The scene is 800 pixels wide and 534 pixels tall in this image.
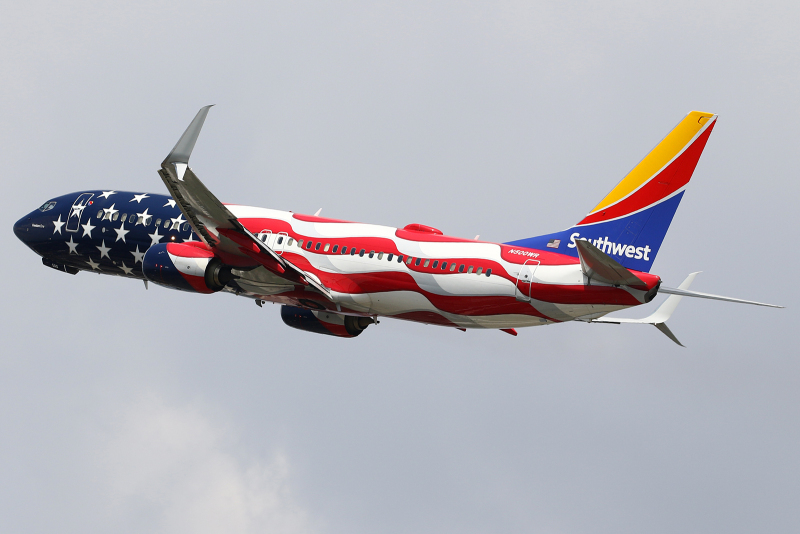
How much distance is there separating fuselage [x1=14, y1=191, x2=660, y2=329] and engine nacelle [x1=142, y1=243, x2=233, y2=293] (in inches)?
26.9

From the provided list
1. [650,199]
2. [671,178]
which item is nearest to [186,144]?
[650,199]

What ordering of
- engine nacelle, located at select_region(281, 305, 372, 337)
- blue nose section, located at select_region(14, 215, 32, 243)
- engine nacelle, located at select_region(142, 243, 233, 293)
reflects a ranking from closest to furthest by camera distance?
engine nacelle, located at select_region(142, 243, 233, 293) → engine nacelle, located at select_region(281, 305, 372, 337) → blue nose section, located at select_region(14, 215, 32, 243)

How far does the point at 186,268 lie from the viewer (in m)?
42.3

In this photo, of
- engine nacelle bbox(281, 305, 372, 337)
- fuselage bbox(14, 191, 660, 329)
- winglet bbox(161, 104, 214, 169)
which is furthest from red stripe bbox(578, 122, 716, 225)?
winglet bbox(161, 104, 214, 169)

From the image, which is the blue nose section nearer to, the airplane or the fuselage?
the fuselage

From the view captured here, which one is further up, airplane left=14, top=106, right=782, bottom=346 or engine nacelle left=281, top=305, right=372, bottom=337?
airplane left=14, top=106, right=782, bottom=346

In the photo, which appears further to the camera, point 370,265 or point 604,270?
point 370,265

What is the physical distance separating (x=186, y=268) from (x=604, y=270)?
1592cm

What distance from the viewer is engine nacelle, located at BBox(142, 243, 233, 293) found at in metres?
42.3

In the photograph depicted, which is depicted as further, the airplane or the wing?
the wing

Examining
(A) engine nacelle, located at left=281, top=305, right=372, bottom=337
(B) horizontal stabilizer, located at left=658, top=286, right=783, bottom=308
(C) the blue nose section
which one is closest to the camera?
(B) horizontal stabilizer, located at left=658, top=286, right=783, bottom=308

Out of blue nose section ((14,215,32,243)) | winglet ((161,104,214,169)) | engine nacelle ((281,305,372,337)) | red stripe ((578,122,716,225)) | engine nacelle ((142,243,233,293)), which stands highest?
red stripe ((578,122,716,225))

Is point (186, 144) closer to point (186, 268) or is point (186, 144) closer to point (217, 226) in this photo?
point (217, 226)

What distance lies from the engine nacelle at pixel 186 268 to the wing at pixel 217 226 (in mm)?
499
